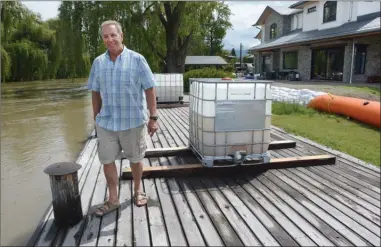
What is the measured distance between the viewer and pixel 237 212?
2025mm

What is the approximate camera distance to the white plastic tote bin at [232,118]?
2010 mm

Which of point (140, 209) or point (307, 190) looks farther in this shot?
point (307, 190)

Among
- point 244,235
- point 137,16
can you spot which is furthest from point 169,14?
point 244,235

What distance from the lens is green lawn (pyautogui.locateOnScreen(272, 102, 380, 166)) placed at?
0.61 m

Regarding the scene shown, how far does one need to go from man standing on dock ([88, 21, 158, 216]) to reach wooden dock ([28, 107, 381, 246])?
0.94 ft

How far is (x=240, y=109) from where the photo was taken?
6.85ft

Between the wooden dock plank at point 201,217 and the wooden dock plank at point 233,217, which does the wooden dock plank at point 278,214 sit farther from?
the wooden dock plank at point 201,217

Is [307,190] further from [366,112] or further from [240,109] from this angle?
[366,112]

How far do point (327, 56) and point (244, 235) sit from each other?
116 centimetres

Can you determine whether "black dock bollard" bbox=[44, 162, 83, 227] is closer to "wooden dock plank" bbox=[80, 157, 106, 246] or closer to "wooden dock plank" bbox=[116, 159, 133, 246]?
"wooden dock plank" bbox=[80, 157, 106, 246]

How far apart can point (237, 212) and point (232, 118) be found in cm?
66

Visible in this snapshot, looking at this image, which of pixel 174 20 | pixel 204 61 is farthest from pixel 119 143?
pixel 204 61

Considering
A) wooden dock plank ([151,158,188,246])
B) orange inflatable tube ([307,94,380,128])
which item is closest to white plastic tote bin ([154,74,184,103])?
wooden dock plank ([151,158,188,246])

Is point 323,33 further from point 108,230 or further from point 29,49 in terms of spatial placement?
point 29,49
